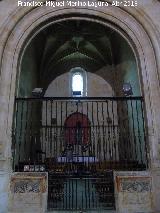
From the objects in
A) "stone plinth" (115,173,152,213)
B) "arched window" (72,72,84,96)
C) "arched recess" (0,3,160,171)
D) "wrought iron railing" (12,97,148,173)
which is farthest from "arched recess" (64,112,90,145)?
"stone plinth" (115,173,152,213)

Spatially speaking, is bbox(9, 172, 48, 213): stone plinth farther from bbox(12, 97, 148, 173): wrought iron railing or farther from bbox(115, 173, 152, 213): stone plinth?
bbox(115, 173, 152, 213): stone plinth

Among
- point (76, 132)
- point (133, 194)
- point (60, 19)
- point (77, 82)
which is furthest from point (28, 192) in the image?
point (77, 82)

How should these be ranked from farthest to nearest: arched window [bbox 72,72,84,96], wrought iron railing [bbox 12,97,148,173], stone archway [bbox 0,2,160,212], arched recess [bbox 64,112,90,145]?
arched window [bbox 72,72,84,96] → arched recess [bbox 64,112,90,145] → wrought iron railing [bbox 12,97,148,173] → stone archway [bbox 0,2,160,212]

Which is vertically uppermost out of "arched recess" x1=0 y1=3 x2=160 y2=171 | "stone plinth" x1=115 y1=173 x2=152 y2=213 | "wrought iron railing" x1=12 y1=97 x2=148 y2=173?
"arched recess" x1=0 y1=3 x2=160 y2=171

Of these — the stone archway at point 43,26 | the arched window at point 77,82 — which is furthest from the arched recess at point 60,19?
the arched window at point 77,82

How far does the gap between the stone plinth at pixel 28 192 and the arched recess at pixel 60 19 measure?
2.16ft

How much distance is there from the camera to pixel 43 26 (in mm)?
7410

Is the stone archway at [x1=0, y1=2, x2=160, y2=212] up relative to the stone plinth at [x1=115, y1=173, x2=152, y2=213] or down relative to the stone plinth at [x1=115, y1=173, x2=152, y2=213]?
up

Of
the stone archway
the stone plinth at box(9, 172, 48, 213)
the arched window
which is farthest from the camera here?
the arched window

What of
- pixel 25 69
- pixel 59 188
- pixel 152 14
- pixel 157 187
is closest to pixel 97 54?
pixel 25 69

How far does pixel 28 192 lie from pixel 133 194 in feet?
7.63

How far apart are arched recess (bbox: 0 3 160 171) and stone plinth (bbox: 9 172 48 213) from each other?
658 mm

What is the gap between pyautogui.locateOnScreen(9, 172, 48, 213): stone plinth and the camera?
536cm

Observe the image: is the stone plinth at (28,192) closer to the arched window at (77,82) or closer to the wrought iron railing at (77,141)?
the wrought iron railing at (77,141)
